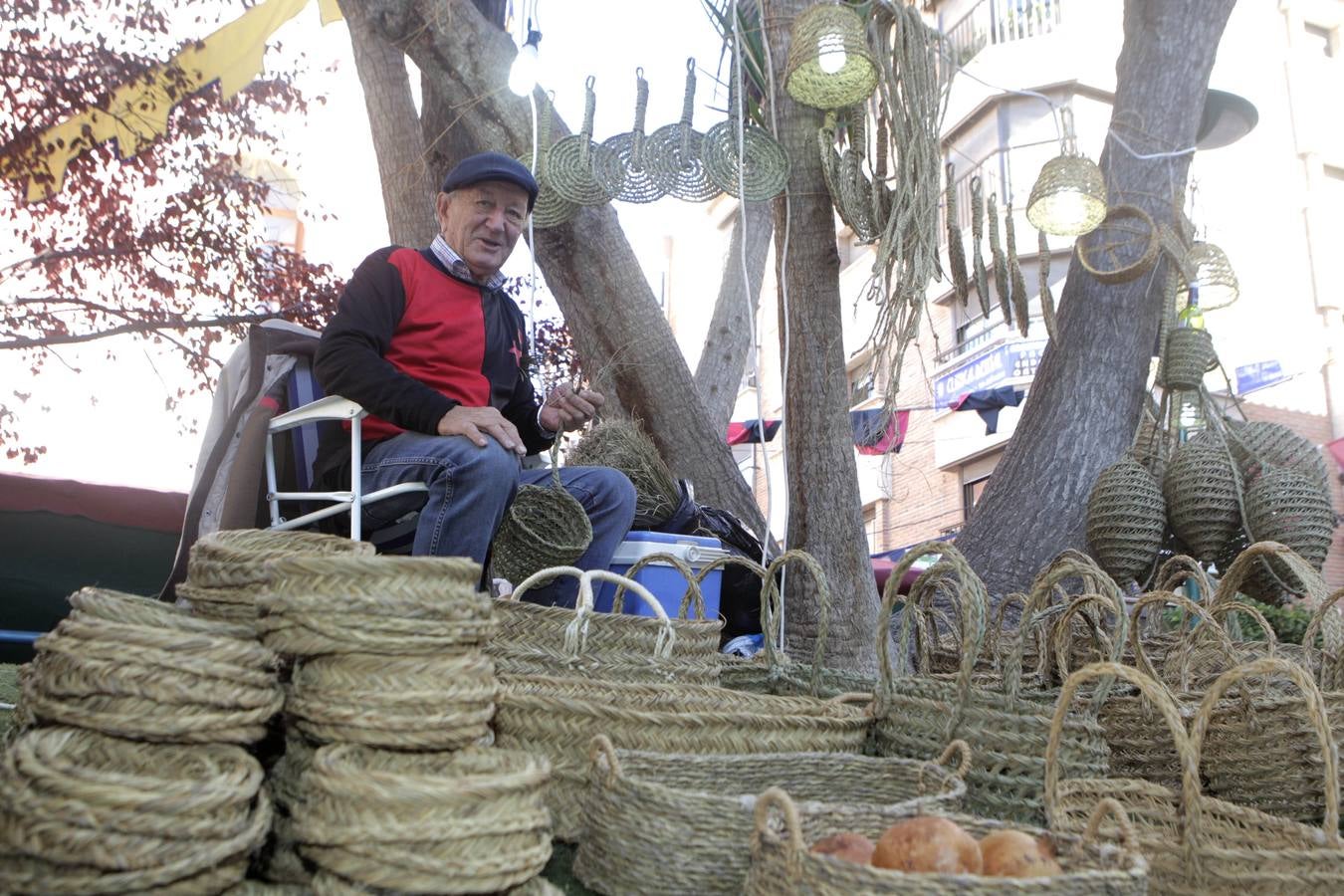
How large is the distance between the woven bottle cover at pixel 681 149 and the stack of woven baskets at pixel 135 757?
2.54 meters

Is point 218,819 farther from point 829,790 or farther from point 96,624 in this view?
point 829,790

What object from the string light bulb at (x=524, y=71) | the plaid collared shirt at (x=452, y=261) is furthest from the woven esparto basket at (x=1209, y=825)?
the string light bulb at (x=524, y=71)

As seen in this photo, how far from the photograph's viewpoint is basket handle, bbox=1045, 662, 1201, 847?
1.33 m

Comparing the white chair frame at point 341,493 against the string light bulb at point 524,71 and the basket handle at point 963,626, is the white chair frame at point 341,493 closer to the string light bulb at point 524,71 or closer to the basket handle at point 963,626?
the basket handle at point 963,626

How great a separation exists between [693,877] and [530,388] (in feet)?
6.13

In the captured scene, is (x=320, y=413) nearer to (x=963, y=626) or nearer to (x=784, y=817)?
(x=963, y=626)

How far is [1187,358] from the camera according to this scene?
418 cm

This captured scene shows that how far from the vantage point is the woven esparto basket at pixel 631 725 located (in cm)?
167

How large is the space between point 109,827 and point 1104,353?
4172 mm

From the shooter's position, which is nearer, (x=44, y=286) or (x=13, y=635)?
(x=13, y=635)

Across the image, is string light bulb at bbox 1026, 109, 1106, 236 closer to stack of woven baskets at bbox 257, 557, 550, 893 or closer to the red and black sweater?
the red and black sweater

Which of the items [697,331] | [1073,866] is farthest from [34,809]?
[697,331]

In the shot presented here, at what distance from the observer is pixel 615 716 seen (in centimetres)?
170

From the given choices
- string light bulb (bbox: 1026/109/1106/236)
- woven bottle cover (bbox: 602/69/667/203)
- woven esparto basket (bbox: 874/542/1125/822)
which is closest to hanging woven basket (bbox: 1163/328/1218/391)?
string light bulb (bbox: 1026/109/1106/236)
